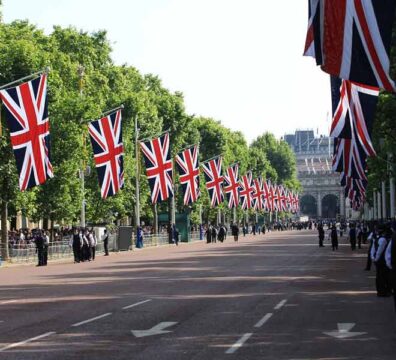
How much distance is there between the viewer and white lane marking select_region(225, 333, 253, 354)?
13311 millimetres

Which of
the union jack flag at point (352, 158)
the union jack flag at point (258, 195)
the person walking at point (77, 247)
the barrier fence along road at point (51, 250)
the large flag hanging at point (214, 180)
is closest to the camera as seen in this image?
the union jack flag at point (352, 158)

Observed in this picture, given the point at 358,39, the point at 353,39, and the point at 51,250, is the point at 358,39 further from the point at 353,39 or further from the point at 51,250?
the point at 51,250

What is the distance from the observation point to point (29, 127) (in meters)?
33.8

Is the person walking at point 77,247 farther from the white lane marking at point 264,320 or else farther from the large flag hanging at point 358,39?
the large flag hanging at point 358,39

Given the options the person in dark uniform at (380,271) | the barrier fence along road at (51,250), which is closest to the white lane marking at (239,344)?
the person in dark uniform at (380,271)

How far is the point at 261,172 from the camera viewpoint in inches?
6713

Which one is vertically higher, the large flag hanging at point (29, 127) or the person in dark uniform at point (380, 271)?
the large flag hanging at point (29, 127)

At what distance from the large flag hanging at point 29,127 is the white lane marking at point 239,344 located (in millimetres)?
19635

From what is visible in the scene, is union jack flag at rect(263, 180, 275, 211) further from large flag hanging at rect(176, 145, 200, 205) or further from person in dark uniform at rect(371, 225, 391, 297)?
person in dark uniform at rect(371, 225, 391, 297)

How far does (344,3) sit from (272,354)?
7383 millimetres

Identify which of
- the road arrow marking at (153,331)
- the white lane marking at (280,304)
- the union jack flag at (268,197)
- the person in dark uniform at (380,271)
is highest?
the union jack flag at (268,197)

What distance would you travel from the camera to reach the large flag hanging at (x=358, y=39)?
16.5 metres

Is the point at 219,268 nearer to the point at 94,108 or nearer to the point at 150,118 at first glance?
the point at 94,108

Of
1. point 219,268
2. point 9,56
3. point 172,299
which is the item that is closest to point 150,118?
point 9,56
